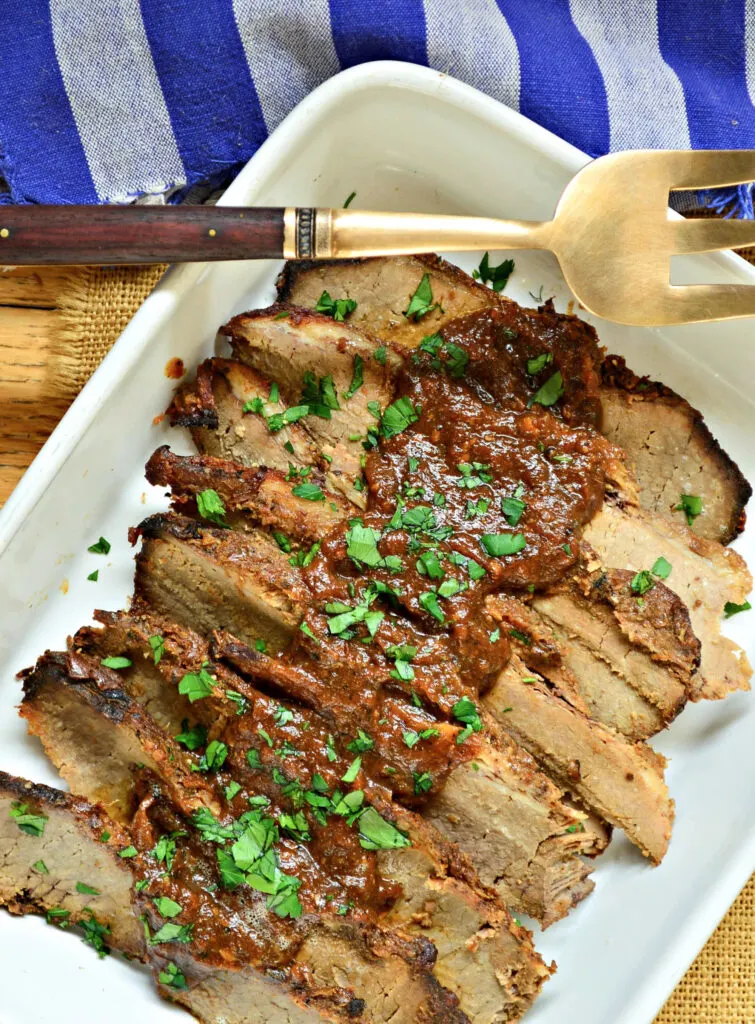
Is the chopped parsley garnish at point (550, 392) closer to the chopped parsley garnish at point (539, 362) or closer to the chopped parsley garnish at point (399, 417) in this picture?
the chopped parsley garnish at point (539, 362)

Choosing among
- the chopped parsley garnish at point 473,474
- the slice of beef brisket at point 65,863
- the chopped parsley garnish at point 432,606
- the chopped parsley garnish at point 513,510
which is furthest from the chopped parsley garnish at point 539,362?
the slice of beef brisket at point 65,863

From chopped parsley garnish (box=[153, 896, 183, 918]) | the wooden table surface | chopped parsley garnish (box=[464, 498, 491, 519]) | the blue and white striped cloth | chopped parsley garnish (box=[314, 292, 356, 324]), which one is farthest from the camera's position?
the wooden table surface

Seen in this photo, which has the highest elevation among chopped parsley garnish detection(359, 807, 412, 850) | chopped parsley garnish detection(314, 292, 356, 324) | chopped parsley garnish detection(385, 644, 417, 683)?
chopped parsley garnish detection(314, 292, 356, 324)

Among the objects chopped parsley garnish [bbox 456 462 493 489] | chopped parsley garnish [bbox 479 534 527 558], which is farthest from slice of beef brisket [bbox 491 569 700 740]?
chopped parsley garnish [bbox 456 462 493 489]

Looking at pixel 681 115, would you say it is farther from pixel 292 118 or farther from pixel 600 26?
pixel 292 118

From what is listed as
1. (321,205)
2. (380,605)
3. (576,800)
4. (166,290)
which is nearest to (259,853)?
(380,605)

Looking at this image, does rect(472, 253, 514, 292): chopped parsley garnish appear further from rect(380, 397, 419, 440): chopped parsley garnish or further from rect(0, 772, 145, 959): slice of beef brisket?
rect(0, 772, 145, 959): slice of beef brisket
